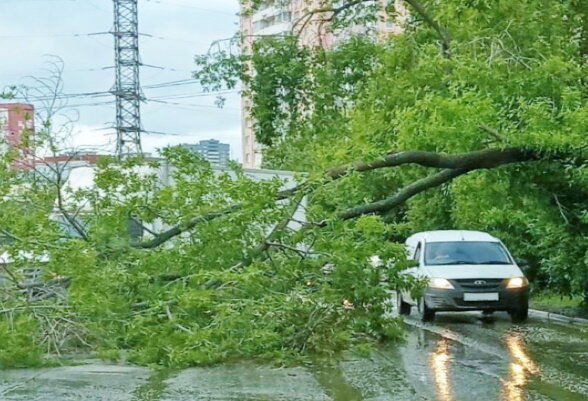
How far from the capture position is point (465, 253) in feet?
72.0

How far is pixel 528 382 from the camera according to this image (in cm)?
1164

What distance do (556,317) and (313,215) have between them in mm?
8386

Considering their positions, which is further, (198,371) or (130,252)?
(130,252)

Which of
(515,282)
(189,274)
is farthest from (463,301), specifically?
(189,274)

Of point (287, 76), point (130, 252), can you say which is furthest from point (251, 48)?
point (130, 252)

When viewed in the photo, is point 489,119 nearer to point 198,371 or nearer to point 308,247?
point 308,247

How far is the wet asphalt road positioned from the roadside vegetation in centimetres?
53

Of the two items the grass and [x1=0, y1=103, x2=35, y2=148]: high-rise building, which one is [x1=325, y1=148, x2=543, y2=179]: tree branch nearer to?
[x1=0, y1=103, x2=35, y2=148]: high-rise building

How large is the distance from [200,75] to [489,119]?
30.5ft

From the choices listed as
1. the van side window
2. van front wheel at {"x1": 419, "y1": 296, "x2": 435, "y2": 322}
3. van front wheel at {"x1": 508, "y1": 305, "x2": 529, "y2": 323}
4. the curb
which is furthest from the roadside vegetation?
van front wheel at {"x1": 419, "y1": 296, "x2": 435, "y2": 322}

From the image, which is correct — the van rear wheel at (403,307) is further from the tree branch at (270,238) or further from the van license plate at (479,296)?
the tree branch at (270,238)

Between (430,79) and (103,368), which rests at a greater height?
(430,79)

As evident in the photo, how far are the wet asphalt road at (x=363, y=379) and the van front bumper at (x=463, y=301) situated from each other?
4588 mm

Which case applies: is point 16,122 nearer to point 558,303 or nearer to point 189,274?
point 189,274
